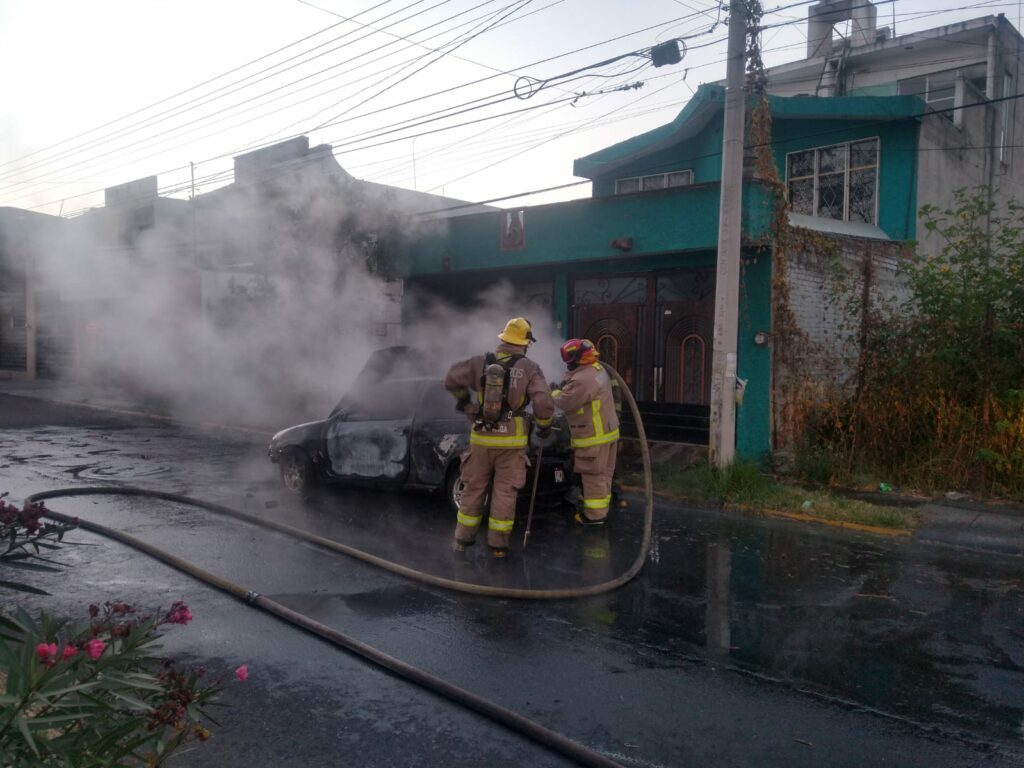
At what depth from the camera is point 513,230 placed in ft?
47.5

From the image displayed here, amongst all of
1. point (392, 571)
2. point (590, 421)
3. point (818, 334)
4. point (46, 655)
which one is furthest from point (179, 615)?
point (818, 334)

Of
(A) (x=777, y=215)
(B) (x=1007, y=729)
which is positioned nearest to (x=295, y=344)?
(A) (x=777, y=215)

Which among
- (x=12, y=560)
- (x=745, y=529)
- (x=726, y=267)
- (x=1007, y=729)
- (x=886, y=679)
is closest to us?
(x=12, y=560)

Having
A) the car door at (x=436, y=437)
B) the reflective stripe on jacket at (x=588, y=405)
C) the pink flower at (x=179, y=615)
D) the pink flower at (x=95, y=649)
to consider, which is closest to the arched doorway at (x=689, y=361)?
the car door at (x=436, y=437)

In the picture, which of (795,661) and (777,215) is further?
(777,215)

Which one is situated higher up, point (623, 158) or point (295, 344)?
point (623, 158)

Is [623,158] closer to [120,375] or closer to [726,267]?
[726,267]

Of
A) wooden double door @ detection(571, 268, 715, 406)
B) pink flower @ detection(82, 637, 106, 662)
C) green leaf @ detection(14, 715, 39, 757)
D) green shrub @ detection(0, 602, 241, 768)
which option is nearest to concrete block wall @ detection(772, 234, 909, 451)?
wooden double door @ detection(571, 268, 715, 406)

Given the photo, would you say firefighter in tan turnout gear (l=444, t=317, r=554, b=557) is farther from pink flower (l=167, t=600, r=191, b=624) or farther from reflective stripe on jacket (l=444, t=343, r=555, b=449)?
pink flower (l=167, t=600, r=191, b=624)

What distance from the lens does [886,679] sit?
4.38 m

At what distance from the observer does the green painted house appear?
11320mm

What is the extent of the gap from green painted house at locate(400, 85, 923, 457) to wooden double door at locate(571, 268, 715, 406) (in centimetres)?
2

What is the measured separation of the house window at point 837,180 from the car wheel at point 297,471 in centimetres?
1032

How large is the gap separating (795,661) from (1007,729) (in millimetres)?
1058
